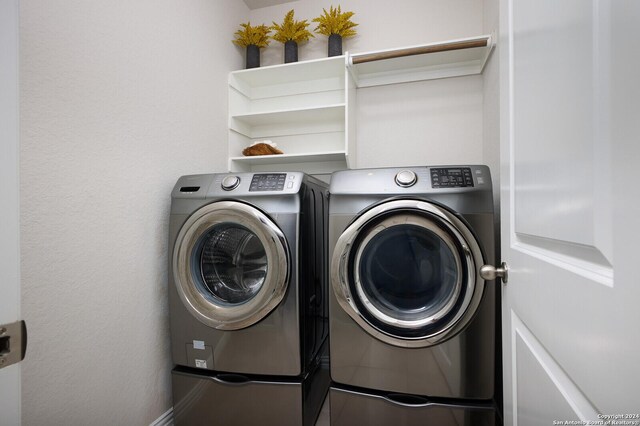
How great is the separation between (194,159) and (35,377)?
1.11 meters

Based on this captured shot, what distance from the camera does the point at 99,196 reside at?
1.10 metres

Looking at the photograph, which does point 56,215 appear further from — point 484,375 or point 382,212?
point 484,375

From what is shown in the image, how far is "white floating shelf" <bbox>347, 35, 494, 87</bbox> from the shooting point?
1.67 metres

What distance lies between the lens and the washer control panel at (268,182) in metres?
1.29

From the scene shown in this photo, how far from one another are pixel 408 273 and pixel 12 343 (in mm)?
1199

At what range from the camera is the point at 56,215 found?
37.9 inches

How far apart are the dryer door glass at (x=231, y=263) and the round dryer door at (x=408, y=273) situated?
0.39m

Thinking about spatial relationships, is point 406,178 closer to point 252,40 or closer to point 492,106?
point 492,106

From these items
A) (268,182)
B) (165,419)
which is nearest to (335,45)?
(268,182)

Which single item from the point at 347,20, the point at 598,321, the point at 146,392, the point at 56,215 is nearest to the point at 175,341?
the point at 146,392

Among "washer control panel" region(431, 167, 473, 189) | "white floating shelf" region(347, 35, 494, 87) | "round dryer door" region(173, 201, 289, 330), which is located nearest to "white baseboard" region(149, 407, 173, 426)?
"round dryer door" region(173, 201, 289, 330)

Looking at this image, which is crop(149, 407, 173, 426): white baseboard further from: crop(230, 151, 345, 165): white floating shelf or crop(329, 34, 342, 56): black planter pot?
crop(329, 34, 342, 56): black planter pot

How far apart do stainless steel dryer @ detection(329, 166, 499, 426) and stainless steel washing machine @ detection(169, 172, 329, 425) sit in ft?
0.51

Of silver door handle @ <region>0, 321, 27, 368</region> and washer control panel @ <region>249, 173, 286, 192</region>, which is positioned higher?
washer control panel @ <region>249, 173, 286, 192</region>
